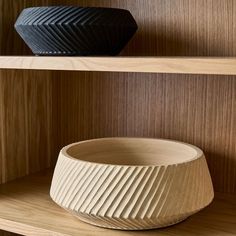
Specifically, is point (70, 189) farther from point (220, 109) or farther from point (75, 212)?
point (220, 109)

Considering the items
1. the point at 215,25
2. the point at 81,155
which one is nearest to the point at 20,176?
the point at 81,155

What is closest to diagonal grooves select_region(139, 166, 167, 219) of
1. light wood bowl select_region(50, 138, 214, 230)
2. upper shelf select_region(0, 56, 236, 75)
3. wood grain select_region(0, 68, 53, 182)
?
light wood bowl select_region(50, 138, 214, 230)

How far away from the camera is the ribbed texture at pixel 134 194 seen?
1.94ft

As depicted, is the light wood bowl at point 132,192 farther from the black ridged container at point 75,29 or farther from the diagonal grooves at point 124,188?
the black ridged container at point 75,29

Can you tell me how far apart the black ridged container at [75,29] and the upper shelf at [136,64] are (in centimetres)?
3

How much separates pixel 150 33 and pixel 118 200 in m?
0.33

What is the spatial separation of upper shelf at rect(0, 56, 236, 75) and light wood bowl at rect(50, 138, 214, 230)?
123mm

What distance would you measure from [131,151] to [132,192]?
0.20 meters

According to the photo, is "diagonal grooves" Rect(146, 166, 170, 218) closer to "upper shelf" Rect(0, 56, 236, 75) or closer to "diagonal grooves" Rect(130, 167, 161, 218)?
"diagonal grooves" Rect(130, 167, 161, 218)

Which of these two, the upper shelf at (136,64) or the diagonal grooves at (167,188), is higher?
the upper shelf at (136,64)

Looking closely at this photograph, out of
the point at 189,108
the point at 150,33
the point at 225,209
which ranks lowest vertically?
the point at 225,209

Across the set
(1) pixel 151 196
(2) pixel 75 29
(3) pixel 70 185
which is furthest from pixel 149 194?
(2) pixel 75 29

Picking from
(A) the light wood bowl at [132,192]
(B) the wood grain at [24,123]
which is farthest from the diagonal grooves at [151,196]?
(B) the wood grain at [24,123]

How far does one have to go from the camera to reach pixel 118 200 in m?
0.60
